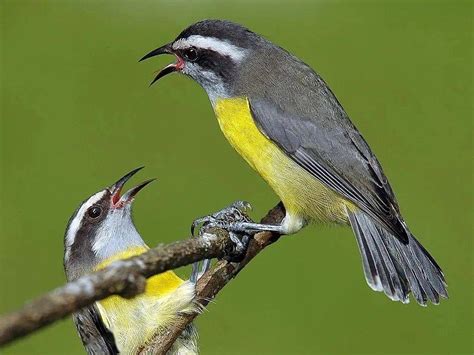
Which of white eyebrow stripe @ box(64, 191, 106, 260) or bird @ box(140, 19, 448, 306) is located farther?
white eyebrow stripe @ box(64, 191, 106, 260)

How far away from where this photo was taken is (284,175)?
12.2 ft

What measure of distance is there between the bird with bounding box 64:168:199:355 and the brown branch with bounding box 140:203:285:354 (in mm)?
80

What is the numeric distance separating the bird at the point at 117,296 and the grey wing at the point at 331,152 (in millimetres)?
620

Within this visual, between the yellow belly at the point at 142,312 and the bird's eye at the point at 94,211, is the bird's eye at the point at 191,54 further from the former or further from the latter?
the yellow belly at the point at 142,312

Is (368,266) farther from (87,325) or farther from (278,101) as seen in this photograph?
(87,325)

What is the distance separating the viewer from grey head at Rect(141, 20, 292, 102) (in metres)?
3.83

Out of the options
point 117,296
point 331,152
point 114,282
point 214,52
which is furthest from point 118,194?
point 114,282

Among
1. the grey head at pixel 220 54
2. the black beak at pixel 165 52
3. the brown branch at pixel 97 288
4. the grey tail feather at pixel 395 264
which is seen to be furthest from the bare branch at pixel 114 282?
the black beak at pixel 165 52

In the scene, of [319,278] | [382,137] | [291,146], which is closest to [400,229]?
[291,146]

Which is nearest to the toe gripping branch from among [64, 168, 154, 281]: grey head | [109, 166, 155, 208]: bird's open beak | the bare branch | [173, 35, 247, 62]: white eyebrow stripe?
the bare branch

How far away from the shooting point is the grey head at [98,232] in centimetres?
382

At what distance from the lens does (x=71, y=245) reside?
3.85 metres

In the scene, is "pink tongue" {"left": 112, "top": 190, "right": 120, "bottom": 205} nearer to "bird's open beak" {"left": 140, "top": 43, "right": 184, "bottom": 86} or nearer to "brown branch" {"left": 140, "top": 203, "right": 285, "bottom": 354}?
"bird's open beak" {"left": 140, "top": 43, "right": 184, "bottom": 86}

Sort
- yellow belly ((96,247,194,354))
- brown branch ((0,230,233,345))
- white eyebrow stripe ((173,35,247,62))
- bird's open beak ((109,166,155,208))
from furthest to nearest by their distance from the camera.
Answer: bird's open beak ((109,166,155,208)), white eyebrow stripe ((173,35,247,62)), yellow belly ((96,247,194,354)), brown branch ((0,230,233,345))
